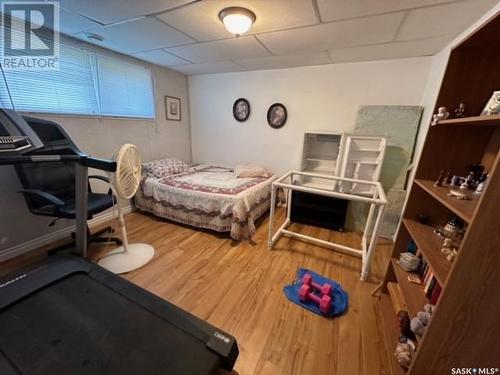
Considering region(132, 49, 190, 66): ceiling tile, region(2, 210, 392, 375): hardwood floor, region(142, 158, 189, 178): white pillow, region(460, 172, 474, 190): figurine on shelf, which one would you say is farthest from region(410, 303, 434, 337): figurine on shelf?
region(132, 49, 190, 66): ceiling tile

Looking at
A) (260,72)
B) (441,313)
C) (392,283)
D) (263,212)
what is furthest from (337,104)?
(441,313)

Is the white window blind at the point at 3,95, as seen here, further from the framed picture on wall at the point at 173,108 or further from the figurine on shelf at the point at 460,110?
the figurine on shelf at the point at 460,110

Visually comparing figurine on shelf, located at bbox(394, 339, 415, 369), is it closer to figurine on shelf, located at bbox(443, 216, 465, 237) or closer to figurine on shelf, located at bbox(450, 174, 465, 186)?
figurine on shelf, located at bbox(443, 216, 465, 237)

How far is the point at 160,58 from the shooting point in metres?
2.88

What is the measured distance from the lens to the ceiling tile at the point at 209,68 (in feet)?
10.1

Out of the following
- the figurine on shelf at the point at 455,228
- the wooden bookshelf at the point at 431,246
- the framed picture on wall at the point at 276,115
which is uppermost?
the framed picture on wall at the point at 276,115

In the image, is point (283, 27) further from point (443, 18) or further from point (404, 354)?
point (404, 354)

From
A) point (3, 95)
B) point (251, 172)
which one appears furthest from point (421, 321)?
point (3, 95)

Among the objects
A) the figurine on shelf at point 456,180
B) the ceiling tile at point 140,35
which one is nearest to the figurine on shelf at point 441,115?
the figurine on shelf at point 456,180

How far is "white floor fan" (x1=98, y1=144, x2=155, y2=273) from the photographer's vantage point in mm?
1698

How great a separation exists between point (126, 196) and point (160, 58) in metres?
2.16

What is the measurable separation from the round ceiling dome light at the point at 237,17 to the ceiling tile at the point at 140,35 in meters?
0.66

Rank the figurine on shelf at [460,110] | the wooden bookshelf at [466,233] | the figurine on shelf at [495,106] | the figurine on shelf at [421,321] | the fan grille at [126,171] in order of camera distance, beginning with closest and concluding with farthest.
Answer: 1. the wooden bookshelf at [466,233]
2. the figurine on shelf at [495,106]
3. the figurine on shelf at [421,321]
4. the figurine on shelf at [460,110]
5. the fan grille at [126,171]

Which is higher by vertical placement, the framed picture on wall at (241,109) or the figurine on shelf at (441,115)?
the framed picture on wall at (241,109)
